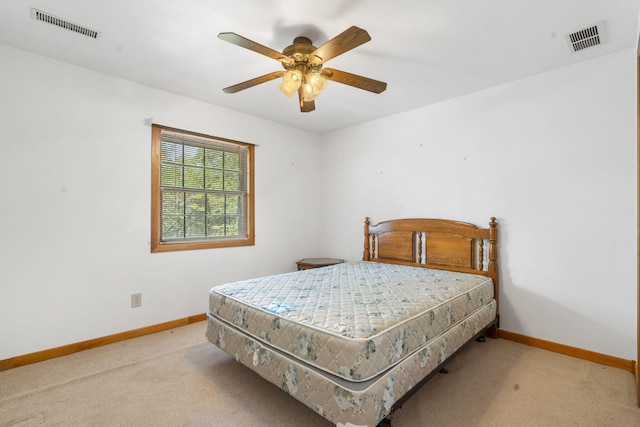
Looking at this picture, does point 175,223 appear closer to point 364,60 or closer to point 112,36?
point 112,36

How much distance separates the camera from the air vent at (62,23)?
1.97m

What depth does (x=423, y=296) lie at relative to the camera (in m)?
2.21

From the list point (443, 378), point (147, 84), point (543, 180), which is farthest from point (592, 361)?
point (147, 84)

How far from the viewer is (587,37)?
2.20 m

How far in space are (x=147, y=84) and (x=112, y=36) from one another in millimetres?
827

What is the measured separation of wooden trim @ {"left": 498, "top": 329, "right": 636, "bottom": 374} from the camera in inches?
91.5

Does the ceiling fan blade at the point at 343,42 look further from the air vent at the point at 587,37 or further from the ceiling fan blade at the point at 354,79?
the air vent at the point at 587,37

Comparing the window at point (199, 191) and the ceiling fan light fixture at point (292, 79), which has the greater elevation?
the ceiling fan light fixture at point (292, 79)

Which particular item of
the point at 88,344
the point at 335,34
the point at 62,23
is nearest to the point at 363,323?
the point at 335,34

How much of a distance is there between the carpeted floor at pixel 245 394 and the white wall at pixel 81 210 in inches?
16.9

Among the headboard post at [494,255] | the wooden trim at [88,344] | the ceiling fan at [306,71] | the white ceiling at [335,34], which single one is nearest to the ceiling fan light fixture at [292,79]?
the ceiling fan at [306,71]

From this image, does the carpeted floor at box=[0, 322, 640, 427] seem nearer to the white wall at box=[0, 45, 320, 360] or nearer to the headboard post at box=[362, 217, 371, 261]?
the white wall at box=[0, 45, 320, 360]

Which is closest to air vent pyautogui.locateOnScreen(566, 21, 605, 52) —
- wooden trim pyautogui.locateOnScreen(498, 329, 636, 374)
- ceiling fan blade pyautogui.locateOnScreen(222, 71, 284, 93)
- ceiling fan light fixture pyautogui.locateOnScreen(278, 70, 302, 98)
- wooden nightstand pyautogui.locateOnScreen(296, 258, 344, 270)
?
ceiling fan light fixture pyautogui.locateOnScreen(278, 70, 302, 98)

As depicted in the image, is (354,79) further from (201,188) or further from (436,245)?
(201,188)
